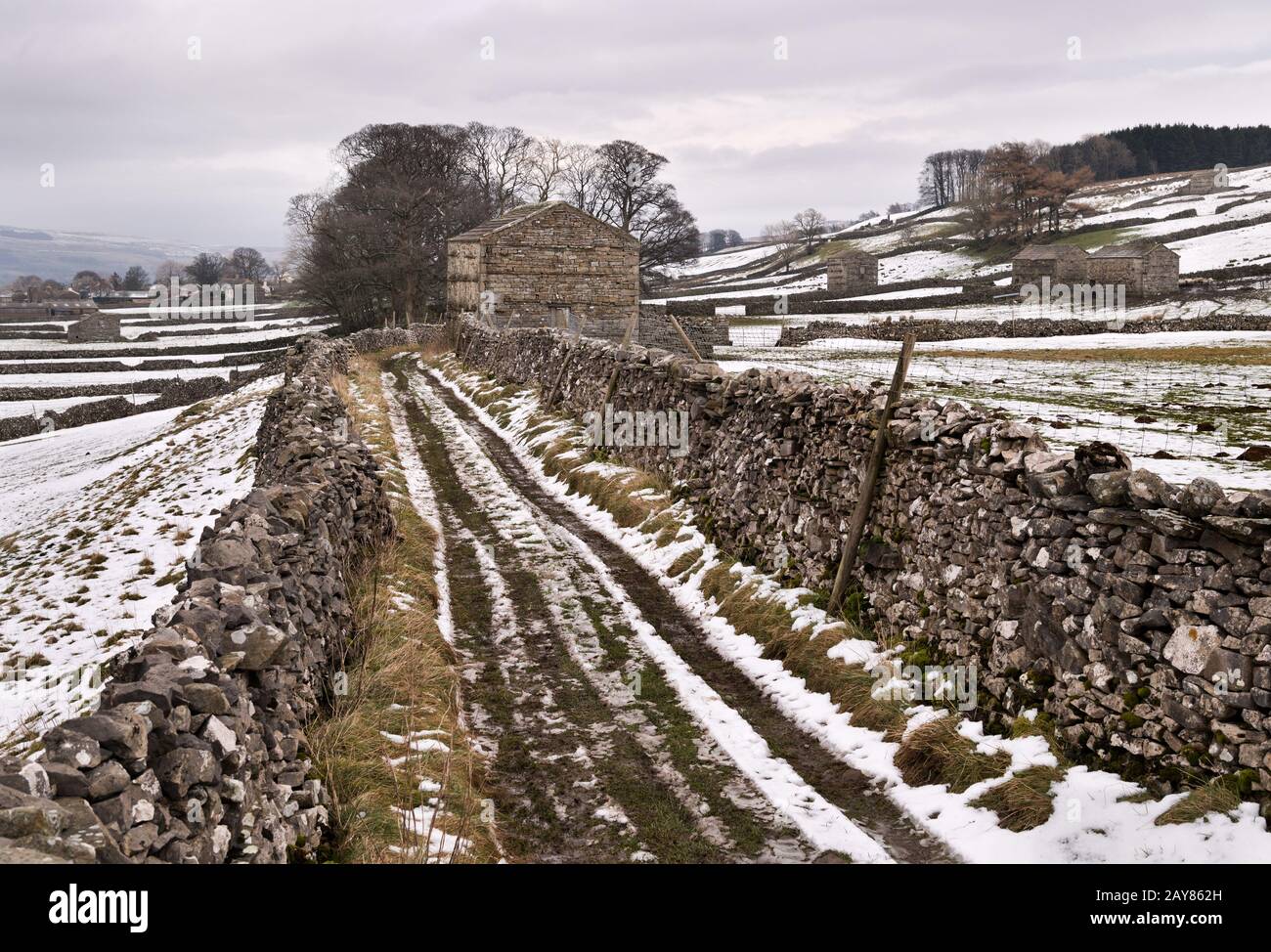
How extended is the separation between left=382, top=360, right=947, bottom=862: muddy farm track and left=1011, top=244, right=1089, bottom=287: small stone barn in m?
64.9

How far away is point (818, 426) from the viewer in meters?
10.8

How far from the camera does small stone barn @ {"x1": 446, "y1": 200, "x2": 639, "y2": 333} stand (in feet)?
137

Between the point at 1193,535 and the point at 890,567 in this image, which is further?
the point at 890,567

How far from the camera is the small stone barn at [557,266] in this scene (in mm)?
41719

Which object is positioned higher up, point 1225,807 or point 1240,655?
point 1240,655

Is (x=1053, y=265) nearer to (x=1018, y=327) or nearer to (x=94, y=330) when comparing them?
(x=1018, y=327)

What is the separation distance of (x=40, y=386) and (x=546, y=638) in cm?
5377

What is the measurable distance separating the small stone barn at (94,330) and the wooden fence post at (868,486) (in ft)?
279

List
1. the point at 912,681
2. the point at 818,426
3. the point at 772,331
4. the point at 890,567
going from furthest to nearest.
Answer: the point at 772,331 → the point at 818,426 → the point at 890,567 → the point at 912,681

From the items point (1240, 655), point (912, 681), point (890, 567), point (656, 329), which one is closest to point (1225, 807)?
point (1240, 655)

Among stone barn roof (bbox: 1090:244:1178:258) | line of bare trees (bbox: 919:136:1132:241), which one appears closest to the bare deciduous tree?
line of bare trees (bbox: 919:136:1132:241)

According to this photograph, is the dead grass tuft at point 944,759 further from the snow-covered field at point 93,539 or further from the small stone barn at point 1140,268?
the small stone barn at point 1140,268

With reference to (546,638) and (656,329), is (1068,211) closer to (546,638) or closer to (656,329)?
(656,329)

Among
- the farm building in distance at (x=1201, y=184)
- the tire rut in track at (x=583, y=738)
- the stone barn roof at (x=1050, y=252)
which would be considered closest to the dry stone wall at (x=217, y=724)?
the tire rut in track at (x=583, y=738)
